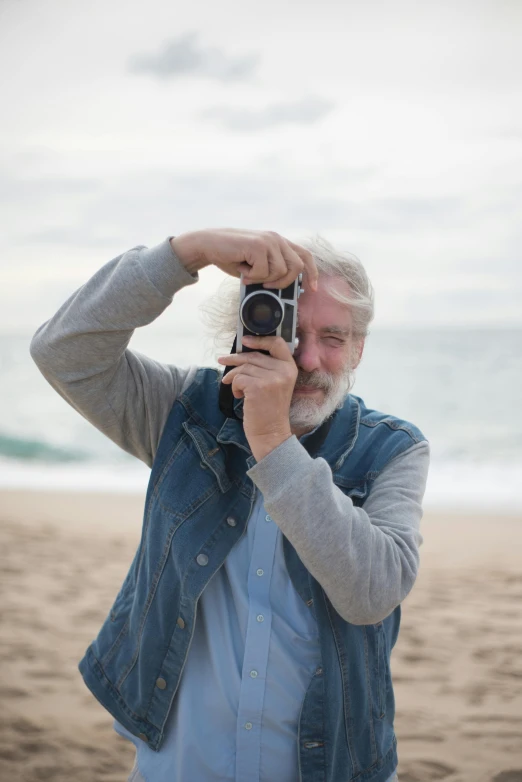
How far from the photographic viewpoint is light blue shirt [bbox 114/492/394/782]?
1.37 metres

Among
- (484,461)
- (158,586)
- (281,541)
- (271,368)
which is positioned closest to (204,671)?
(158,586)

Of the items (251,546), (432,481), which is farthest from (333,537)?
(432,481)

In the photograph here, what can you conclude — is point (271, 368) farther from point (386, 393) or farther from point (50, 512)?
point (386, 393)

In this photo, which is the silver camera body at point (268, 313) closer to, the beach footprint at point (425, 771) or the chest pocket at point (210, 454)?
the chest pocket at point (210, 454)

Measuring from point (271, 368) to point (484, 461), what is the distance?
10.3m

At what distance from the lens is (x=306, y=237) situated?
1.68 m

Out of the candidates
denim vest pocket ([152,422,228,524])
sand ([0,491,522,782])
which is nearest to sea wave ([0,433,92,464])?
sand ([0,491,522,782])

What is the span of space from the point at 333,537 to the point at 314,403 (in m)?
0.35

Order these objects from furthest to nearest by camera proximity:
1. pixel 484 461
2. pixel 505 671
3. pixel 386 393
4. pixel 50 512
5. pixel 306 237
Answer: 1. pixel 386 393
2. pixel 484 461
3. pixel 50 512
4. pixel 505 671
5. pixel 306 237

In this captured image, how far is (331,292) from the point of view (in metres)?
1.56

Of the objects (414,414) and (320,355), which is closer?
(320,355)

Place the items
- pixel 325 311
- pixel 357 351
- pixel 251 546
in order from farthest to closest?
pixel 357 351 < pixel 325 311 < pixel 251 546

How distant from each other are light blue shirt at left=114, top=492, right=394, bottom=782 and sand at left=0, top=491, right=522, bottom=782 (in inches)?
59.3

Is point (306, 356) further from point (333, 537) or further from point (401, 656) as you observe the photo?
point (401, 656)
